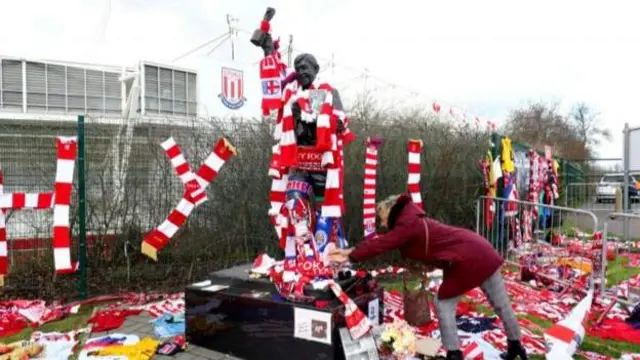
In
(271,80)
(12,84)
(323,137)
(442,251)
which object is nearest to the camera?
(442,251)

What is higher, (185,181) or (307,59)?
(307,59)

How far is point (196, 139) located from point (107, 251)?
1.81 m

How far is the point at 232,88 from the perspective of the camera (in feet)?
46.3

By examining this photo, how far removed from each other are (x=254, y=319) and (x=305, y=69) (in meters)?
2.06

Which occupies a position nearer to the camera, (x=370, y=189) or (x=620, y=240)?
(x=370, y=189)

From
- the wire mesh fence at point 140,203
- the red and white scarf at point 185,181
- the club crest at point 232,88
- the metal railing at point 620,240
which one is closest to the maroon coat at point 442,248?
the red and white scarf at point 185,181

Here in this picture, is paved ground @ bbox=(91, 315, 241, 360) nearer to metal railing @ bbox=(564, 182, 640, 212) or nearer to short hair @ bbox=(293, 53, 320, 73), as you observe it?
short hair @ bbox=(293, 53, 320, 73)

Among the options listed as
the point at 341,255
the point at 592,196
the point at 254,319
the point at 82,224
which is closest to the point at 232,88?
the point at 82,224

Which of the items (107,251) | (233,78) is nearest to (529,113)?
(233,78)

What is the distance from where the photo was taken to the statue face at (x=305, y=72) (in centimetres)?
396

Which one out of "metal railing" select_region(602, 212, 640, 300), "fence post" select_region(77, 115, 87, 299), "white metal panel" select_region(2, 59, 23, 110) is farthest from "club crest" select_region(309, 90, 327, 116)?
"white metal panel" select_region(2, 59, 23, 110)

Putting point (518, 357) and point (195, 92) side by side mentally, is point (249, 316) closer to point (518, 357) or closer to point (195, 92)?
point (518, 357)

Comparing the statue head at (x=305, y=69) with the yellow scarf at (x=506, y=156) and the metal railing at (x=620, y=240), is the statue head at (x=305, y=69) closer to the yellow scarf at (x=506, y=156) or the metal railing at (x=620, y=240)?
the metal railing at (x=620, y=240)

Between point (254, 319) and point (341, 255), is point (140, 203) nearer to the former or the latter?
A: point (254, 319)
